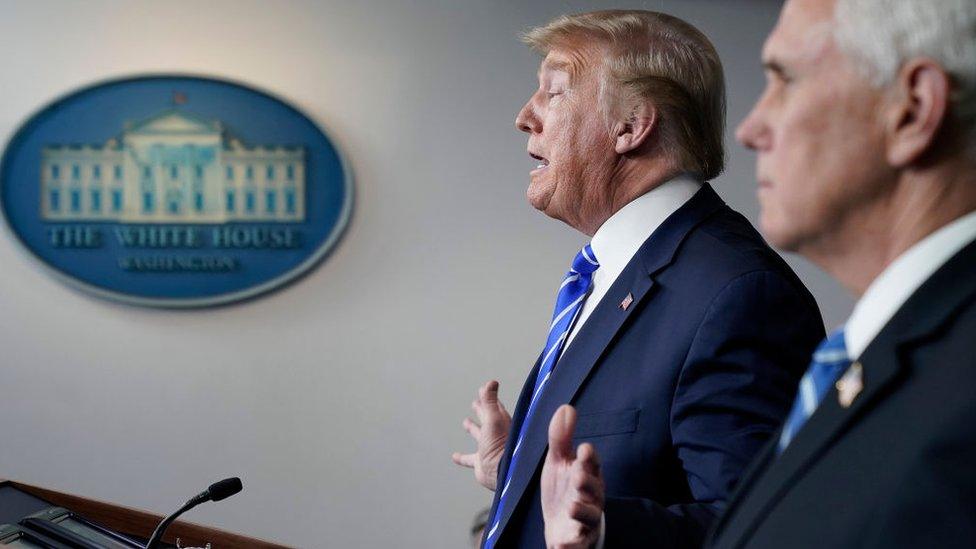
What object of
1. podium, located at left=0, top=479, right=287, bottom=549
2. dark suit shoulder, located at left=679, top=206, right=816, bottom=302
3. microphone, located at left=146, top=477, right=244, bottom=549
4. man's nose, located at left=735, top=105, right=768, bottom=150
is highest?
man's nose, located at left=735, top=105, right=768, bottom=150

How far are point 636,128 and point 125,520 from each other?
114cm

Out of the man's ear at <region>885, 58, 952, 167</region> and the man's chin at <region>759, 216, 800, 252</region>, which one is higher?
the man's ear at <region>885, 58, 952, 167</region>

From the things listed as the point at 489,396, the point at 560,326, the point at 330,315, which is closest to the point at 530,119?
the point at 560,326

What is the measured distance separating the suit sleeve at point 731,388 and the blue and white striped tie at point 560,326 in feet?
0.92

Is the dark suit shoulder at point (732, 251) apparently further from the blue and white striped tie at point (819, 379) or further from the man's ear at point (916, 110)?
the man's ear at point (916, 110)

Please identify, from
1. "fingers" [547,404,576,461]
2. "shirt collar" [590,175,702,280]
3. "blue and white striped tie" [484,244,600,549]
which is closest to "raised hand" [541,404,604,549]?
"fingers" [547,404,576,461]

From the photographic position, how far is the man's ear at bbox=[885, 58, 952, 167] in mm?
807

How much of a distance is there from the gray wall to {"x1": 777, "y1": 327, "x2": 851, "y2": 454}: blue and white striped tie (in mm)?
2753

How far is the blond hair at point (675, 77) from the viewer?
1.73 metres

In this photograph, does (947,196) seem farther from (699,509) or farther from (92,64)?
(92,64)

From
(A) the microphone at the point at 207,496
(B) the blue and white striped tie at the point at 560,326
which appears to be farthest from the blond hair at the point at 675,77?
(A) the microphone at the point at 207,496

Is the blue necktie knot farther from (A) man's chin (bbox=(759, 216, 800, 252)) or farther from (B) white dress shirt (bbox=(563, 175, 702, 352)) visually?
(A) man's chin (bbox=(759, 216, 800, 252))

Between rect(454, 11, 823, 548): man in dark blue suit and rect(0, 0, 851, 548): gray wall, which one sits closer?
rect(454, 11, 823, 548): man in dark blue suit

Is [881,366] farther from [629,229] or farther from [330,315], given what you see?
[330,315]
